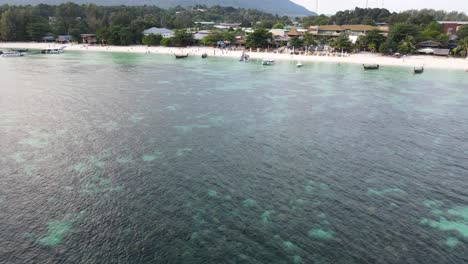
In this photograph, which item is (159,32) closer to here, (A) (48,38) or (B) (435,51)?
(A) (48,38)

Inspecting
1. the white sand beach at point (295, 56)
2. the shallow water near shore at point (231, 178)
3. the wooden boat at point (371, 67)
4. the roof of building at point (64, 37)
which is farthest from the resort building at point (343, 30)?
the roof of building at point (64, 37)

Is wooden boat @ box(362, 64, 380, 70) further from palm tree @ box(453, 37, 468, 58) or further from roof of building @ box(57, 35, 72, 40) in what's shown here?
roof of building @ box(57, 35, 72, 40)

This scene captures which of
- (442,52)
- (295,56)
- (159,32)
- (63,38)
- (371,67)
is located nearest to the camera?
(371,67)

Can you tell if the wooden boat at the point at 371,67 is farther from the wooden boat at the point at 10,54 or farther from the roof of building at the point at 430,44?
the wooden boat at the point at 10,54

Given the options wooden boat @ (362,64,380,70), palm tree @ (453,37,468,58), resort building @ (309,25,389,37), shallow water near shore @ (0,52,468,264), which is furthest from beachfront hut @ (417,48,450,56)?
shallow water near shore @ (0,52,468,264)

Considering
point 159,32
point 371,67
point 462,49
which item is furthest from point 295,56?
point 159,32

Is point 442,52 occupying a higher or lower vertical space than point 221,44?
lower

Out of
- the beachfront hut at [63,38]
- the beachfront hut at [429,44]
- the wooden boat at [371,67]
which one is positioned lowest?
the wooden boat at [371,67]
